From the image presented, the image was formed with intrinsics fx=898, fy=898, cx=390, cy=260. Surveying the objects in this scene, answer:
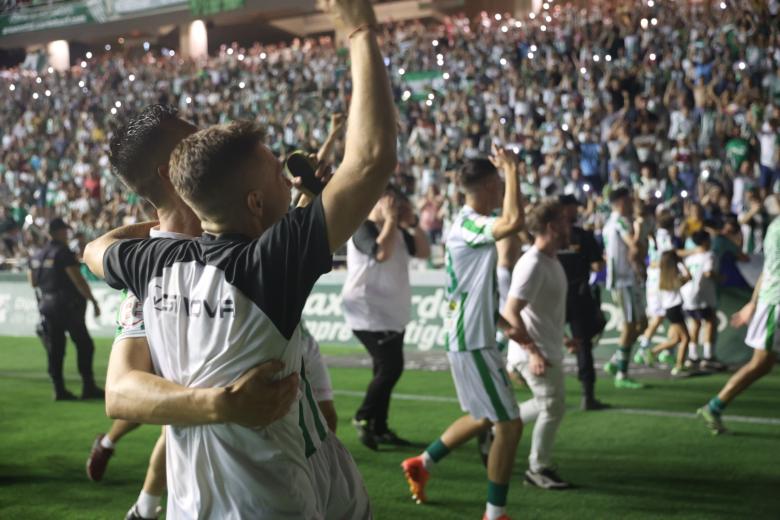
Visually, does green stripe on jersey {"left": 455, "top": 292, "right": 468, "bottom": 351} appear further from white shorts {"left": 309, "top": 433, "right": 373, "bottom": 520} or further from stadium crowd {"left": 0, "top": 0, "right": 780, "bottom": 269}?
stadium crowd {"left": 0, "top": 0, "right": 780, "bottom": 269}

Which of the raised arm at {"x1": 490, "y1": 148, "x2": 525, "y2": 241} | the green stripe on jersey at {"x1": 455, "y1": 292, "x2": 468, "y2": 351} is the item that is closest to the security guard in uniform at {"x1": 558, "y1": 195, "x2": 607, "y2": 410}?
the green stripe on jersey at {"x1": 455, "y1": 292, "x2": 468, "y2": 351}

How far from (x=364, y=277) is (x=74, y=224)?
18712 millimetres

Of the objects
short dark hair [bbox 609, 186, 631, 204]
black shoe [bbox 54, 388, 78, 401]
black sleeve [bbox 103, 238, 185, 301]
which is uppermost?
black sleeve [bbox 103, 238, 185, 301]

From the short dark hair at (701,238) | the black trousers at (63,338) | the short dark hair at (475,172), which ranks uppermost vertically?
the short dark hair at (475,172)

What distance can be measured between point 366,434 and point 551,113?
1230cm

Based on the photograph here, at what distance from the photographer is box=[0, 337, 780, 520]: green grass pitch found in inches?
223

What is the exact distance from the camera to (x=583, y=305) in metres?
8.52

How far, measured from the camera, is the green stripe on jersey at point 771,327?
6660mm

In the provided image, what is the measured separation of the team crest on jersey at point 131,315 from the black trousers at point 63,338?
809cm

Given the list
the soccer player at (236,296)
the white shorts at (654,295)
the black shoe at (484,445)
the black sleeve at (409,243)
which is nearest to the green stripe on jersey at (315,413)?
the soccer player at (236,296)

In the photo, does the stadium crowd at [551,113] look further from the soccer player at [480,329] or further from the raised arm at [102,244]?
the raised arm at [102,244]

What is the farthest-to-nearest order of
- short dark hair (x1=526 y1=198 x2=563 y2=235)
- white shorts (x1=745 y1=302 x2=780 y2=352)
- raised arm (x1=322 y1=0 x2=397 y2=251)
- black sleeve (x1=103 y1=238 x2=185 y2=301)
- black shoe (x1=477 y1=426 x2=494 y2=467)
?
white shorts (x1=745 y1=302 x2=780 y2=352)
black shoe (x1=477 y1=426 x2=494 y2=467)
short dark hair (x1=526 y1=198 x2=563 y2=235)
black sleeve (x1=103 y1=238 x2=185 y2=301)
raised arm (x1=322 y1=0 x2=397 y2=251)

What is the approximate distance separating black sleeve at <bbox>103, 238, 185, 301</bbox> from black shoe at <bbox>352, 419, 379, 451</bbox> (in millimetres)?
4809

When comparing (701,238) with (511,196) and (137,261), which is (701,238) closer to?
(511,196)
